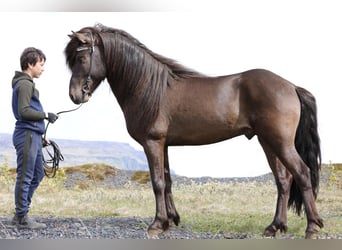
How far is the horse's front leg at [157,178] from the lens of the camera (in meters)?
3.78

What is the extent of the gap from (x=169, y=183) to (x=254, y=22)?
143cm

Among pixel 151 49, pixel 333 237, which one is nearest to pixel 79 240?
pixel 151 49

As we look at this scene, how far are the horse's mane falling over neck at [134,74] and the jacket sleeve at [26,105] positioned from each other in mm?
574

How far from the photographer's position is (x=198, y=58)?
4.21 meters

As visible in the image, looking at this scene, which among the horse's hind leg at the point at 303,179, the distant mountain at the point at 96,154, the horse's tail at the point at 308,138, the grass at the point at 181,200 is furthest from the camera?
the distant mountain at the point at 96,154

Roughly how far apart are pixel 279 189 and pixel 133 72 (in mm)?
1384

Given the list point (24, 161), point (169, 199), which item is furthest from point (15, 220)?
point (169, 199)

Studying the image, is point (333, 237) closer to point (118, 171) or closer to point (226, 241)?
point (226, 241)

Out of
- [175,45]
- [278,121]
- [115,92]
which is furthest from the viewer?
[175,45]

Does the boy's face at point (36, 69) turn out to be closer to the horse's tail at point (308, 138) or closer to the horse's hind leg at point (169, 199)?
the horse's hind leg at point (169, 199)

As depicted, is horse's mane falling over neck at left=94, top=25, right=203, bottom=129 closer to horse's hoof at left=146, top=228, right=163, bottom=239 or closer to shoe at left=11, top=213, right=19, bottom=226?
horse's hoof at left=146, top=228, right=163, bottom=239

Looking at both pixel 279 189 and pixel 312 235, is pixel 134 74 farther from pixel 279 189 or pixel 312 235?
pixel 312 235

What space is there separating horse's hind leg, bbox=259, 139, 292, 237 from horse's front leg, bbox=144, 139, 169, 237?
74cm

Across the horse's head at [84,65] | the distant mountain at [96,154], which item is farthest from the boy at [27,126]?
the distant mountain at [96,154]
